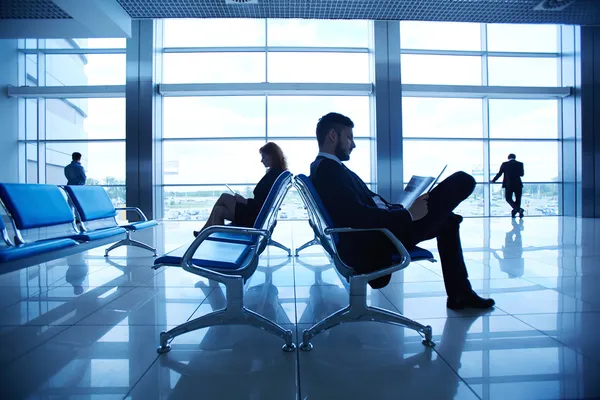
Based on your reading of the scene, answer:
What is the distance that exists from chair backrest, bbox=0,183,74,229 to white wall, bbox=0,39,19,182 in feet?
26.5

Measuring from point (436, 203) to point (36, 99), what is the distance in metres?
11.2

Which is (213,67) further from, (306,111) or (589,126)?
(589,126)

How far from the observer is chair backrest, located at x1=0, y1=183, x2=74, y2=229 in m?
2.31

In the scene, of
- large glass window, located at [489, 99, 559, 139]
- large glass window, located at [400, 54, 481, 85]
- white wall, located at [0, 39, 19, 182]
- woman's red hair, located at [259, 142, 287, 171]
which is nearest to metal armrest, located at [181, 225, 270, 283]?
woman's red hair, located at [259, 142, 287, 171]

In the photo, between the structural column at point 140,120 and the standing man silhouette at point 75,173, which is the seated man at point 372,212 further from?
the structural column at point 140,120

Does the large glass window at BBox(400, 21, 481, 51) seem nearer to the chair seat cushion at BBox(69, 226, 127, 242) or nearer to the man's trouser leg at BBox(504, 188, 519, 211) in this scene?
the man's trouser leg at BBox(504, 188, 519, 211)

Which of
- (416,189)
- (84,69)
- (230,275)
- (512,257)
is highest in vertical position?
(84,69)

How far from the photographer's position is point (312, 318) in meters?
1.89

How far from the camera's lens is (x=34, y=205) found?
2.53 metres

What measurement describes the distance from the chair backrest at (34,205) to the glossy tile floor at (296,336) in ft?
1.63

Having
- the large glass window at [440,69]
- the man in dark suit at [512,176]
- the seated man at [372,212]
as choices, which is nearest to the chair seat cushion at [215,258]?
the seated man at [372,212]

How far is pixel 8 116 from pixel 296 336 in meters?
10.7

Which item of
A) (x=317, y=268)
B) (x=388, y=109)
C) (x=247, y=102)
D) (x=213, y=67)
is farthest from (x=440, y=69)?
(x=317, y=268)

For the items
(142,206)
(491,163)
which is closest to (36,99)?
(142,206)
